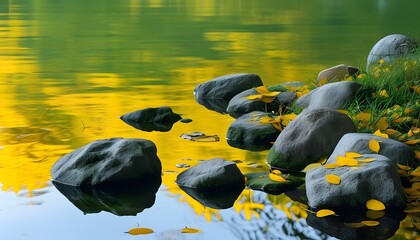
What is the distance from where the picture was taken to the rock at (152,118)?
8.31 m

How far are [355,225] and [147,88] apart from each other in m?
5.98

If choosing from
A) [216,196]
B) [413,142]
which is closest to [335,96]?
[413,142]

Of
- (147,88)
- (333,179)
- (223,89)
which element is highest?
(333,179)

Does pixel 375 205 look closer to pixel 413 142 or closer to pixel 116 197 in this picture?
Result: pixel 413 142

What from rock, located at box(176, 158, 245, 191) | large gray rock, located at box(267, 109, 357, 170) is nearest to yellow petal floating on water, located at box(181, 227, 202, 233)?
rock, located at box(176, 158, 245, 191)

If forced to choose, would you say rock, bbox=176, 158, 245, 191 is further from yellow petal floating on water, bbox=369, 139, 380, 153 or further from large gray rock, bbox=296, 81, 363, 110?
large gray rock, bbox=296, 81, 363, 110

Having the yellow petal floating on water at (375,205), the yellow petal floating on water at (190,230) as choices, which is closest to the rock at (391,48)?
the yellow petal floating on water at (375,205)

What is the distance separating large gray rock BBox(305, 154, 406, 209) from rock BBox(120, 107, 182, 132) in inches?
117

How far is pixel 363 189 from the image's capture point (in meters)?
5.47

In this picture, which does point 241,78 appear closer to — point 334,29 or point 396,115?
point 396,115

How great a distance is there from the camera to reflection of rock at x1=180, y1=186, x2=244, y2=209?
5723mm

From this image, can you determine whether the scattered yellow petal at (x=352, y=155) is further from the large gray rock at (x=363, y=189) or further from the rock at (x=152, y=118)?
the rock at (x=152, y=118)

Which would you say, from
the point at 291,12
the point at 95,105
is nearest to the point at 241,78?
the point at 95,105

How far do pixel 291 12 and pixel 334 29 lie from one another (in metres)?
8.51
